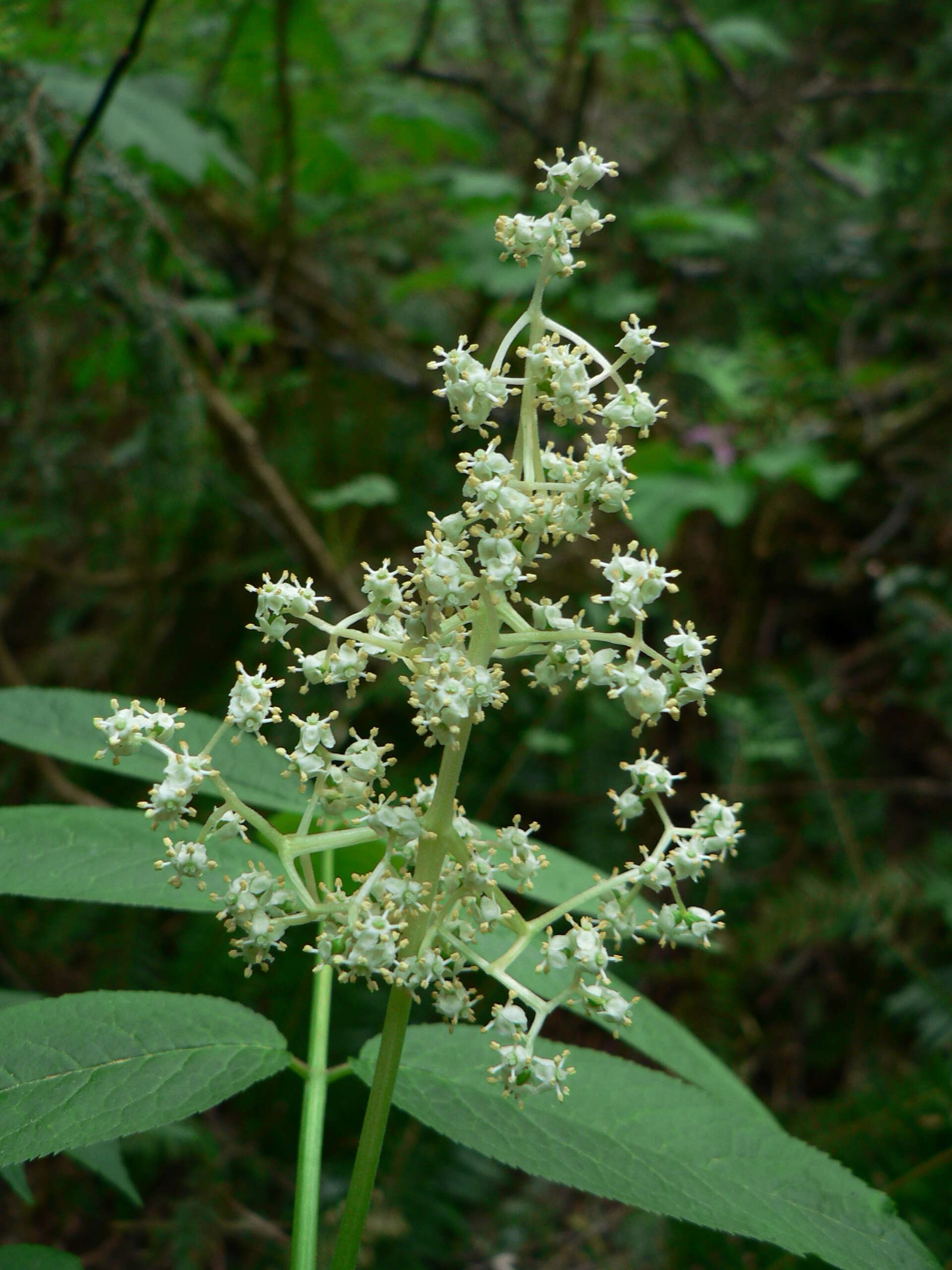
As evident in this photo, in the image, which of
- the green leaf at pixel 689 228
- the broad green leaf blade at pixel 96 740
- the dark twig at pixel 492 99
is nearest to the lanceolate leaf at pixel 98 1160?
the broad green leaf blade at pixel 96 740

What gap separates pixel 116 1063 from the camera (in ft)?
4.29

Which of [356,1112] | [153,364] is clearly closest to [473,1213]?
[356,1112]

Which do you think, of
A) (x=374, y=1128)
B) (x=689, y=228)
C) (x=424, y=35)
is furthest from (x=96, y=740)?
(x=689, y=228)

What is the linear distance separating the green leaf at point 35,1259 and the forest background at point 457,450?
1.18m

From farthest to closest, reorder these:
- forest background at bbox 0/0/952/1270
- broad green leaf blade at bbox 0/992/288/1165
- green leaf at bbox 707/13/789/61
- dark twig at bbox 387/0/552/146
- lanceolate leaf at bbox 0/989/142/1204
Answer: green leaf at bbox 707/13/789/61
dark twig at bbox 387/0/552/146
forest background at bbox 0/0/952/1270
lanceolate leaf at bbox 0/989/142/1204
broad green leaf blade at bbox 0/992/288/1165

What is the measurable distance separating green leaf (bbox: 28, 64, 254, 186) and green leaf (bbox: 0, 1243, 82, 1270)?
10.3ft

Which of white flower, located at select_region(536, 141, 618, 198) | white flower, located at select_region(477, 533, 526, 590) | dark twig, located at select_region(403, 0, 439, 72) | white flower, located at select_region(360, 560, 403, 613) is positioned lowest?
white flower, located at select_region(360, 560, 403, 613)

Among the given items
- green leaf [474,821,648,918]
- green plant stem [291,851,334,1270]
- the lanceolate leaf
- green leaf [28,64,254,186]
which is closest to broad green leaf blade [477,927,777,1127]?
green leaf [474,821,648,918]

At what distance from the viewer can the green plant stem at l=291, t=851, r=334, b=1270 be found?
1379 millimetres

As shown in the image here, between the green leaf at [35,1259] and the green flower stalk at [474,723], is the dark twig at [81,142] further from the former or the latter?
the green leaf at [35,1259]

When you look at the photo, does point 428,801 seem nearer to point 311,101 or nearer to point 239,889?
point 239,889

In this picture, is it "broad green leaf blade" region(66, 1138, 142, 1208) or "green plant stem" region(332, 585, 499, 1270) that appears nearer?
"green plant stem" region(332, 585, 499, 1270)

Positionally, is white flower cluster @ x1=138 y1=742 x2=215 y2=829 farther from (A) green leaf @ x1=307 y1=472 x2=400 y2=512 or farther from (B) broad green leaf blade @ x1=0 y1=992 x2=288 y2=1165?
(A) green leaf @ x1=307 y1=472 x2=400 y2=512

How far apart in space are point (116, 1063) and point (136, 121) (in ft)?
10.9
